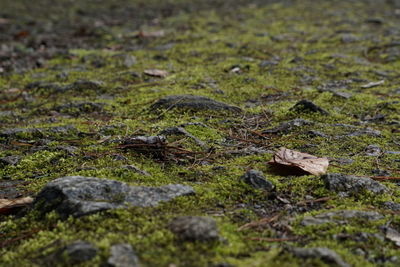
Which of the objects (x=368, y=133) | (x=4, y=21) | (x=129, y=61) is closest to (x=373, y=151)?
(x=368, y=133)

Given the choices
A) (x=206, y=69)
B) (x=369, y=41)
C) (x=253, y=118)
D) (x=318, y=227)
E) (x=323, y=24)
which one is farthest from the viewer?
(x=323, y=24)

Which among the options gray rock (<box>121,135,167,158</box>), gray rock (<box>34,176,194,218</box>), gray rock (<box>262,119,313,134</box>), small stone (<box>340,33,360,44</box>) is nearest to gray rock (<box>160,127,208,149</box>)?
gray rock (<box>121,135,167,158</box>)

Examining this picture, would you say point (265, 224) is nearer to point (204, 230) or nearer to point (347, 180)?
point (204, 230)

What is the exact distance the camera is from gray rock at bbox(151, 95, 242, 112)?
384cm

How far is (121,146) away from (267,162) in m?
0.99

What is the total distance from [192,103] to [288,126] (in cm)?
94

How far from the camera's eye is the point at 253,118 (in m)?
3.71

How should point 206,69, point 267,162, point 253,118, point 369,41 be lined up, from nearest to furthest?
1. point 267,162
2. point 253,118
3. point 206,69
4. point 369,41

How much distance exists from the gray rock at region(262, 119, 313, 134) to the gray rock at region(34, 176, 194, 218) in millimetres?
1406

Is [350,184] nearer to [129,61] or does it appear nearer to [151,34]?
[129,61]

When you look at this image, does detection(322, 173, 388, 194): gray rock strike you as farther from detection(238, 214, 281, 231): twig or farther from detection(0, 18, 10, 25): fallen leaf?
detection(0, 18, 10, 25): fallen leaf

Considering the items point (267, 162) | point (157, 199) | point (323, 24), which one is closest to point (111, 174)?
point (157, 199)

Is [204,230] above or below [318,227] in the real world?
above

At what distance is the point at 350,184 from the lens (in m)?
2.33
